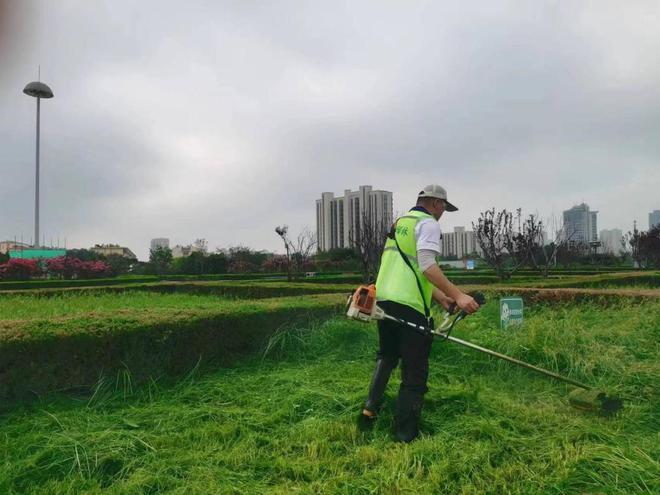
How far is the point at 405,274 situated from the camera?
315cm

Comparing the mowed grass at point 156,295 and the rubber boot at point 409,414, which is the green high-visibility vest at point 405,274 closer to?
the rubber boot at point 409,414

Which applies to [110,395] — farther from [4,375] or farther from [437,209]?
[437,209]

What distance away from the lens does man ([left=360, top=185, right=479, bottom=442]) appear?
9.75ft

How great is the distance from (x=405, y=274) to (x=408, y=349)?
→ 45 cm

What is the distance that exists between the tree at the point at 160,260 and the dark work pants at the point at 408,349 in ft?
92.5

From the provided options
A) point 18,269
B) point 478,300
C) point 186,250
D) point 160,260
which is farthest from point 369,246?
point 186,250

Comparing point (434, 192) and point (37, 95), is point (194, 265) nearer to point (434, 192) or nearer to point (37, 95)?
point (37, 95)

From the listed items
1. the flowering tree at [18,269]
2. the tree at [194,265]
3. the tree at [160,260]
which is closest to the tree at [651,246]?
the tree at [194,265]

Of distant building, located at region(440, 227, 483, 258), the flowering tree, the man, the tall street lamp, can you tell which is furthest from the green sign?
distant building, located at region(440, 227, 483, 258)

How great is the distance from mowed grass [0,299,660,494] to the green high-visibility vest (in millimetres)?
723

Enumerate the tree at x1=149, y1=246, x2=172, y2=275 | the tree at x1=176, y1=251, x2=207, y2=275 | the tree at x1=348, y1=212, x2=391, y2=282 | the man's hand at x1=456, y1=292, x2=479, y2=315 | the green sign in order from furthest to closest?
the tree at x1=149, y1=246, x2=172, y2=275, the tree at x1=176, y1=251, x2=207, y2=275, the tree at x1=348, y1=212, x2=391, y2=282, the green sign, the man's hand at x1=456, y1=292, x2=479, y2=315

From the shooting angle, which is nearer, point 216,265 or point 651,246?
point 651,246

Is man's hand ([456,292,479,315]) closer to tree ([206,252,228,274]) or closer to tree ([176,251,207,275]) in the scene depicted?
tree ([176,251,207,275])

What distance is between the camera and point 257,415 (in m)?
3.35
